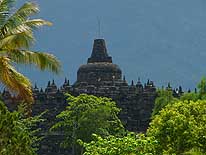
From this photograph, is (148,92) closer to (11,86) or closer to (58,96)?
(58,96)

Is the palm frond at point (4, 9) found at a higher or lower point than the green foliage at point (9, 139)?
higher

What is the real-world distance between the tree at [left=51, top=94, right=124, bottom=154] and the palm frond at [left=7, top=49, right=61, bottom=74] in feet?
85.3

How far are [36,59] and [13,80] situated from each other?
911mm

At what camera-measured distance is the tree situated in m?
47.1

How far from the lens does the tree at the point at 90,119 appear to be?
47.1 meters

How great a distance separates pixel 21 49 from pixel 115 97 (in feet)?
146

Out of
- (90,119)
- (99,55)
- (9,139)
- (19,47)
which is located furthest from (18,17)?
(99,55)

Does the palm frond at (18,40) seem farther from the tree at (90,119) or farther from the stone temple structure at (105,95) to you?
the stone temple structure at (105,95)

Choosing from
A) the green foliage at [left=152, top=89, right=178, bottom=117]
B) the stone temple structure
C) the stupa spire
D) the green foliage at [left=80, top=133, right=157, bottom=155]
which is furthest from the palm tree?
the stupa spire

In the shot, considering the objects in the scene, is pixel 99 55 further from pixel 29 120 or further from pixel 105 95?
pixel 29 120

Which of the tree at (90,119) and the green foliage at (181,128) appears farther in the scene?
the tree at (90,119)

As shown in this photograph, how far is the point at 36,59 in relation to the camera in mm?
20109

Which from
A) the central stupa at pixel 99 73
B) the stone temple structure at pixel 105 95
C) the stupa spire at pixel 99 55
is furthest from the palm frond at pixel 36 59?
the stupa spire at pixel 99 55

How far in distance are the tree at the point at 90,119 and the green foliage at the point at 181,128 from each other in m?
17.0
